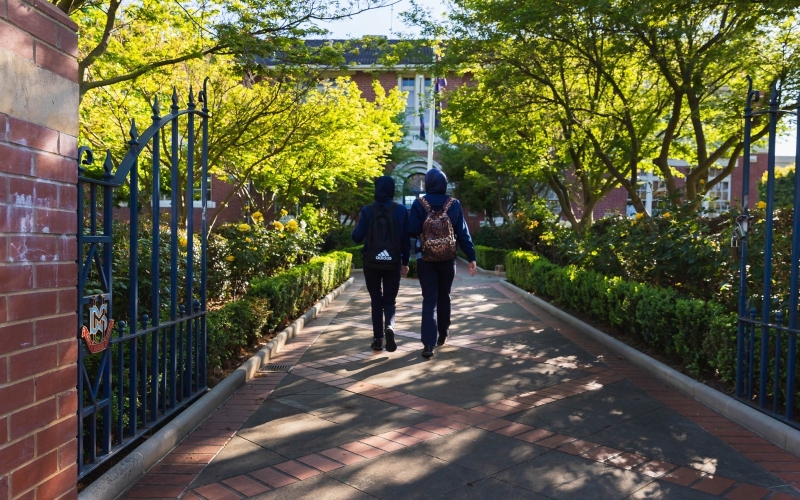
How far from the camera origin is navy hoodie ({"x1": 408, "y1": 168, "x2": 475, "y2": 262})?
23.4 feet

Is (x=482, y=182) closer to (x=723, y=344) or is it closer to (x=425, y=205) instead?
(x=425, y=205)

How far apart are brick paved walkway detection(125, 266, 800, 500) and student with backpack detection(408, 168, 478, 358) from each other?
49 cm

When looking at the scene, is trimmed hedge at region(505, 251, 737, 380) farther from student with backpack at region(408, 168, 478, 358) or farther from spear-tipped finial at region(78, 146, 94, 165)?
spear-tipped finial at region(78, 146, 94, 165)

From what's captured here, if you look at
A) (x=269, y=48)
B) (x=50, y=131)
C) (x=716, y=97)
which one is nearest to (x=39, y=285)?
(x=50, y=131)

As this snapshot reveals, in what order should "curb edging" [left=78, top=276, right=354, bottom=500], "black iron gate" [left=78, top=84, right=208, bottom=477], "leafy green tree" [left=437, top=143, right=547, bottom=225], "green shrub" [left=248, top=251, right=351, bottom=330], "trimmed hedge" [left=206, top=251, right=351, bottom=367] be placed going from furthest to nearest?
"leafy green tree" [left=437, top=143, right=547, bottom=225], "green shrub" [left=248, top=251, right=351, bottom=330], "trimmed hedge" [left=206, top=251, right=351, bottom=367], "curb edging" [left=78, top=276, right=354, bottom=500], "black iron gate" [left=78, top=84, right=208, bottom=477]

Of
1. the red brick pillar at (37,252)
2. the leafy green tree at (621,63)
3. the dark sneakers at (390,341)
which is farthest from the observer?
the leafy green tree at (621,63)

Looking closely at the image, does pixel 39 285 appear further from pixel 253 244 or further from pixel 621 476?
pixel 253 244

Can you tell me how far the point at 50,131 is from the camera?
8.55 feet

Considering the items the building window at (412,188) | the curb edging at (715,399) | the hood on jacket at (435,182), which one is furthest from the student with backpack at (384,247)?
the building window at (412,188)

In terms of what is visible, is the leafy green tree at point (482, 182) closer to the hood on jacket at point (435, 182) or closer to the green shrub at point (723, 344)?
the hood on jacket at point (435, 182)

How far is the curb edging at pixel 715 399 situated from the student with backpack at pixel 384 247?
2.50 m

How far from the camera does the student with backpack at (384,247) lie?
7.05m

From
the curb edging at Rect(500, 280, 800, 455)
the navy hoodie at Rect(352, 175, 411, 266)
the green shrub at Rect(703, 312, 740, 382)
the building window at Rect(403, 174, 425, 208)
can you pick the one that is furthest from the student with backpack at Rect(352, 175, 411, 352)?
the building window at Rect(403, 174, 425, 208)

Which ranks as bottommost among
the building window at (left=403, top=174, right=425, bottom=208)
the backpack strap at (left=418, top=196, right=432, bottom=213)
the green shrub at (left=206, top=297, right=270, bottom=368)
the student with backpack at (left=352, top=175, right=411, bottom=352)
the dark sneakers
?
the dark sneakers
